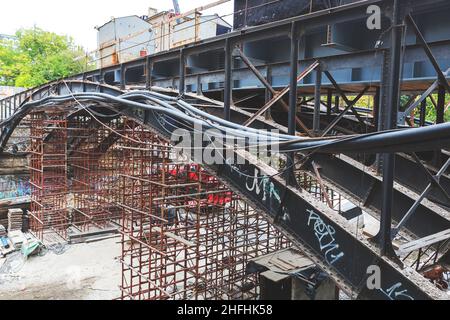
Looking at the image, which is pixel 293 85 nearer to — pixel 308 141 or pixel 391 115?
pixel 391 115

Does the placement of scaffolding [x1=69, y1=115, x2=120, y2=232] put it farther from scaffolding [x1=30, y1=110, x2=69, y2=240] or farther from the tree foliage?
the tree foliage

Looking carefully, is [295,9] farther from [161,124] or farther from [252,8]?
[161,124]

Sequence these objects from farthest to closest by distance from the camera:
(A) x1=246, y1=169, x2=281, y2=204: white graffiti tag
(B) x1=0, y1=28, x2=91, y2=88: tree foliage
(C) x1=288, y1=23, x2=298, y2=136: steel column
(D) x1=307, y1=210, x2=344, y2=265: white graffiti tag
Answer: (B) x1=0, y1=28, x2=91, y2=88: tree foliage, (A) x1=246, y1=169, x2=281, y2=204: white graffiti tag, (C) x1=288, y1=23, x2=298, y2=136: steel column, (D) x1=307, y1=210, x2=344, y2=265: white graffiti tag

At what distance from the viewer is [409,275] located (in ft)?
13.4

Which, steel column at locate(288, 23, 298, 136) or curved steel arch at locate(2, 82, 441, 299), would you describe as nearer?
curved steel arch at locate(2, 82, 441, 299)

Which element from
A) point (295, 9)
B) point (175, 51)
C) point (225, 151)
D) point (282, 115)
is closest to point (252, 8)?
point (295, 9)

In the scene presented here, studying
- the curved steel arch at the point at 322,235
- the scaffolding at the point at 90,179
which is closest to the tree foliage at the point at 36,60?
the scaffolding at the point at 90,179

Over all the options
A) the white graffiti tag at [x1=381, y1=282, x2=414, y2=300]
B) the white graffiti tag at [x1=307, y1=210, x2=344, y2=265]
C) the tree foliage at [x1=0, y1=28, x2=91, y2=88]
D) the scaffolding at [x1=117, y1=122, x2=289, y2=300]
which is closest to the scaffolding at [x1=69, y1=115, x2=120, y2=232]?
the scaffolding at [x1=117, y1=122, x2=289, y2=300]

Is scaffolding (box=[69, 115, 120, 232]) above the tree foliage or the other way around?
the other way around

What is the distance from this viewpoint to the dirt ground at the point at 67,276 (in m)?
12.3

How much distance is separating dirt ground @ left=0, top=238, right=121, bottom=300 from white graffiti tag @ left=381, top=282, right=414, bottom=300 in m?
9.98

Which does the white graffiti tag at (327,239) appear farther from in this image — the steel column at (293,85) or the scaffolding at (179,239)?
the scaffolding at (179,239)

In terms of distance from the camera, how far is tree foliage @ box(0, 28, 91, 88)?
4253 centimetres
